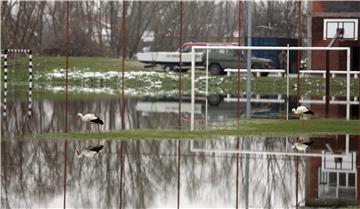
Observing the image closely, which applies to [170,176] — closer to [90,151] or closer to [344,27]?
[90,151]

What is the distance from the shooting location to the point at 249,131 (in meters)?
20.2

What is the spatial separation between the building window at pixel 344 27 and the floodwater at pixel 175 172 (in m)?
10.1

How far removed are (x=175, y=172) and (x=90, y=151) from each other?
8.27 ft

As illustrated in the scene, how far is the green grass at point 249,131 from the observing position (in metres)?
19.1

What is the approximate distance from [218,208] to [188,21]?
34.5 meters

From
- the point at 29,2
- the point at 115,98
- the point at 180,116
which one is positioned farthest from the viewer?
the point at 29,2

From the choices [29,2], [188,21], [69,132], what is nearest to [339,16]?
[188,21]

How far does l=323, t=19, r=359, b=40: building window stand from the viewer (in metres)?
31.2

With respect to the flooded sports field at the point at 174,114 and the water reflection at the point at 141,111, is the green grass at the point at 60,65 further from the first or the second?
the water reflection at the point at 141,111

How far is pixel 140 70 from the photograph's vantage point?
4444 centimetres

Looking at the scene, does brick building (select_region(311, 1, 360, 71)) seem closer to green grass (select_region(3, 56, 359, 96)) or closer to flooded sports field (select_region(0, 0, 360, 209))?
flooded sports field (select_region(0, 0, 360, 209))

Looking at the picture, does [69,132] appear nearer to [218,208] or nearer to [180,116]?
[180,116]

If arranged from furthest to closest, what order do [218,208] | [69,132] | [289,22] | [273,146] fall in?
[289,22] < [69,132] < [273,146] < [218,208]

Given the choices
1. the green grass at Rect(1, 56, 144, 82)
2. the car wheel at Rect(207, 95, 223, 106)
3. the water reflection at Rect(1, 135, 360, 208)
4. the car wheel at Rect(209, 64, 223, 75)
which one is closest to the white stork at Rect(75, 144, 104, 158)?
the water reflection at Rect(1, 135, 360, 208)
